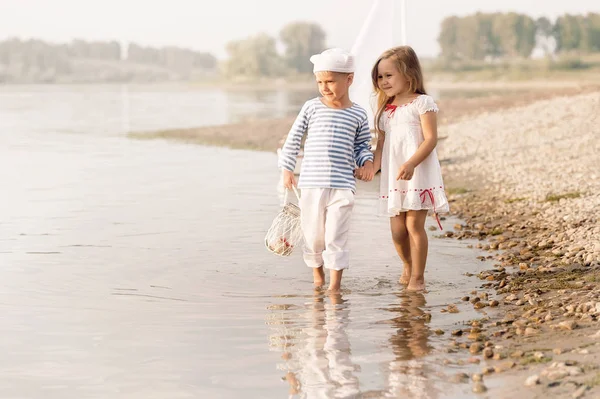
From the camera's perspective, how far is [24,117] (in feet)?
129

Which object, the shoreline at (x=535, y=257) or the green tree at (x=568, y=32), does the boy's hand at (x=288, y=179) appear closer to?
the shoreline at (x=535, y=257)

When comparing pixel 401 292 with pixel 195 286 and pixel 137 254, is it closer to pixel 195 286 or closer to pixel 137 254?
pixel 195 286

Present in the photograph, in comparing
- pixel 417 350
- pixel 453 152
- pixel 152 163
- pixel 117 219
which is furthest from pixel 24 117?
pixel 417 350

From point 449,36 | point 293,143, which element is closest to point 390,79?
point 293,143

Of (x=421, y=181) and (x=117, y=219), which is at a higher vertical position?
(x=421, y=181)

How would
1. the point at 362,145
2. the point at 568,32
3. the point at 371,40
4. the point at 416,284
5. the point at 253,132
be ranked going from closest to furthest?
1. the point at 362,145
2. the point at 416,284
3. the point at 371,40
4. the point at 253,132
5. the point at 568,32

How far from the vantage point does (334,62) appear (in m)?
6.09

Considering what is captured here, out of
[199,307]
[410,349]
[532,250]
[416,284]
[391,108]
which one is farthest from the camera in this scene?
[532,250]

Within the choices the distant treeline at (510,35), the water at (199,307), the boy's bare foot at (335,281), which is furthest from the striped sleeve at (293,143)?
the distant treeline at (510,35)

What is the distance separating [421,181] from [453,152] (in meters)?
10.7

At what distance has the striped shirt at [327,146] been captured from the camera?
6.17 meters

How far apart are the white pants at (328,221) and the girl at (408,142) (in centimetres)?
37

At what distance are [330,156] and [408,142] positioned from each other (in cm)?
57

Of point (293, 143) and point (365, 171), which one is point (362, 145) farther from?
point (293, 143)
